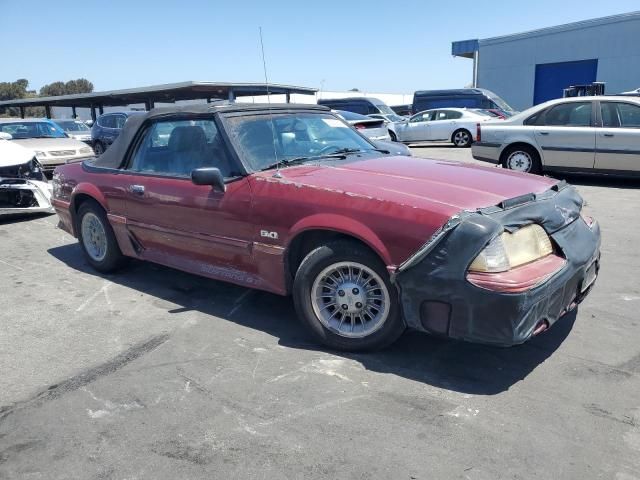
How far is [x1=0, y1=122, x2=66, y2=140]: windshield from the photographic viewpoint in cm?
1314

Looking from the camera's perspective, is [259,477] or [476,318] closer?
[259,477]

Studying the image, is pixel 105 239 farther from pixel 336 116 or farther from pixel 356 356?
pixel 356 356

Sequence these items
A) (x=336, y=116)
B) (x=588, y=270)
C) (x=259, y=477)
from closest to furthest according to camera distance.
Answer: (x=259, y=477) → (x=588, y=270) → (x=336, y=116)

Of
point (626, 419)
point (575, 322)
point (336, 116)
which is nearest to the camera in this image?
point (626, 419)

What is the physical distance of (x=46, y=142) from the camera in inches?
491

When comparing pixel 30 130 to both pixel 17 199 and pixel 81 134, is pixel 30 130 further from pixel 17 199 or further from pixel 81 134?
pixel 81 134

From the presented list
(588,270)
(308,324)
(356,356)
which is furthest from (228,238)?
(588,270)

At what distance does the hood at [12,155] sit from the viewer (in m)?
7.77

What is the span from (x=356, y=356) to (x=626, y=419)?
4.92ft

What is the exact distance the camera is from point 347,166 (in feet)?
12.9

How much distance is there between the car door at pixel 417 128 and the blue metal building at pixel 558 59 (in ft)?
53.6

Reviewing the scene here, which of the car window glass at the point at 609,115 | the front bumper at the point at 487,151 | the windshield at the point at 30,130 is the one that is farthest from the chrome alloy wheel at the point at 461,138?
the windshield at the point at 30,130

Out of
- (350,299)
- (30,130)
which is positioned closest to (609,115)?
(350,299)

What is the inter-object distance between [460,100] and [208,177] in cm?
2034
